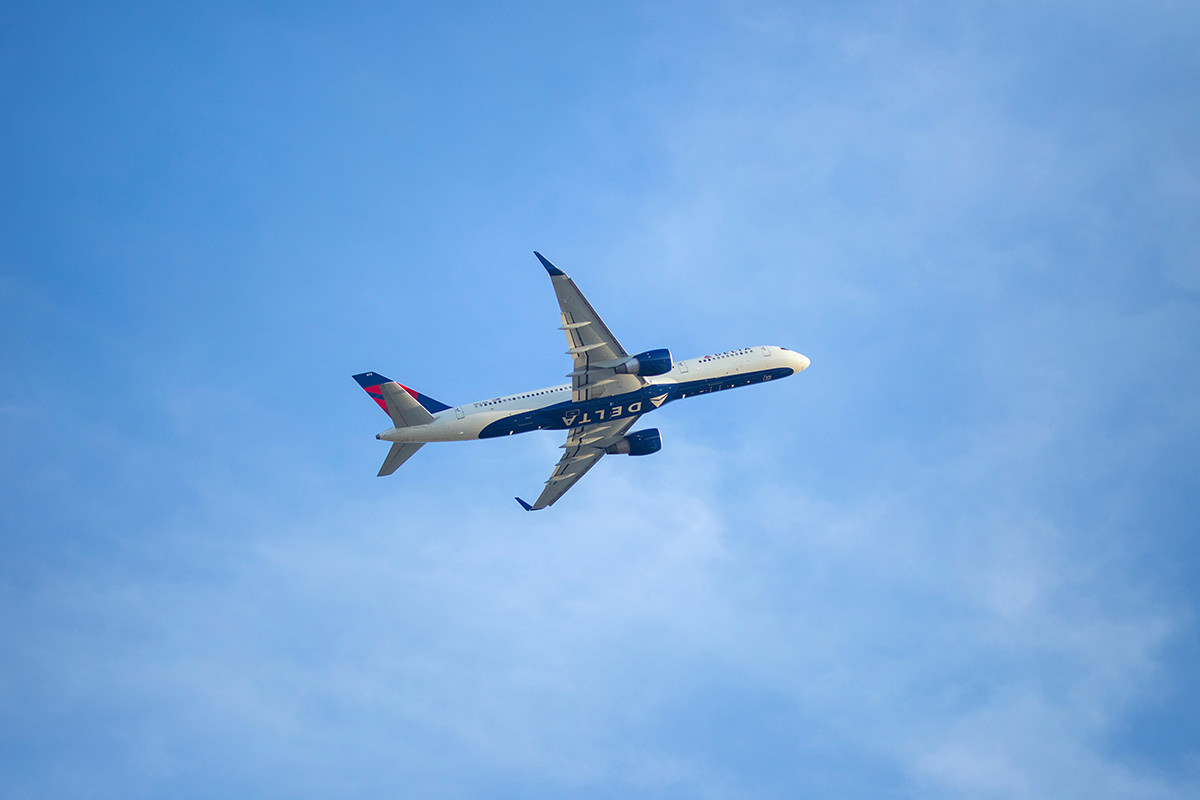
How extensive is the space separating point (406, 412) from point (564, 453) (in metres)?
16.5

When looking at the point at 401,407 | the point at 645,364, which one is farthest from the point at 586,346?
the point at 401,407

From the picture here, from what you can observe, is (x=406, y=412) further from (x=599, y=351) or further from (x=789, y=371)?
(x=789, y=371)

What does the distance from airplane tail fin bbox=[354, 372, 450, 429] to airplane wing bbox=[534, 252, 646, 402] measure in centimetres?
1066

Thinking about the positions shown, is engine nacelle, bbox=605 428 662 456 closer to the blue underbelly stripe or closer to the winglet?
the blue underbelly stripe

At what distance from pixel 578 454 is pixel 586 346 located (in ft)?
52.3

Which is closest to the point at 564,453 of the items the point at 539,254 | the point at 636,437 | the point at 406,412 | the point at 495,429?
the point at 636,437

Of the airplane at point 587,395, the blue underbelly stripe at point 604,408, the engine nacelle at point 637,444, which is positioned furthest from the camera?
the engine nacelle at point 637,444

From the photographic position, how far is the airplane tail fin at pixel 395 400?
63719mm

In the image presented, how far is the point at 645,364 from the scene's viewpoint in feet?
212

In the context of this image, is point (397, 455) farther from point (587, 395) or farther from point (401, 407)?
point (587, 395)

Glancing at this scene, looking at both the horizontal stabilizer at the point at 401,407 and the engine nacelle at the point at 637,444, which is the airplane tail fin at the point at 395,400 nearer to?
the horizontal stabilizer at the point at 401,407

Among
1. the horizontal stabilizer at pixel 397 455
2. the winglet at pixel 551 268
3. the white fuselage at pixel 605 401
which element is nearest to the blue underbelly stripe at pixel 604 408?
the white fuselage at pixel 605 401

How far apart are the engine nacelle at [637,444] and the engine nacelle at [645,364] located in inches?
477

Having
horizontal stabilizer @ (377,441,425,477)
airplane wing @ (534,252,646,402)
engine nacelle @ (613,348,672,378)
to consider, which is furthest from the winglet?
horizontal stabilizer @ (377,441,425,477)
